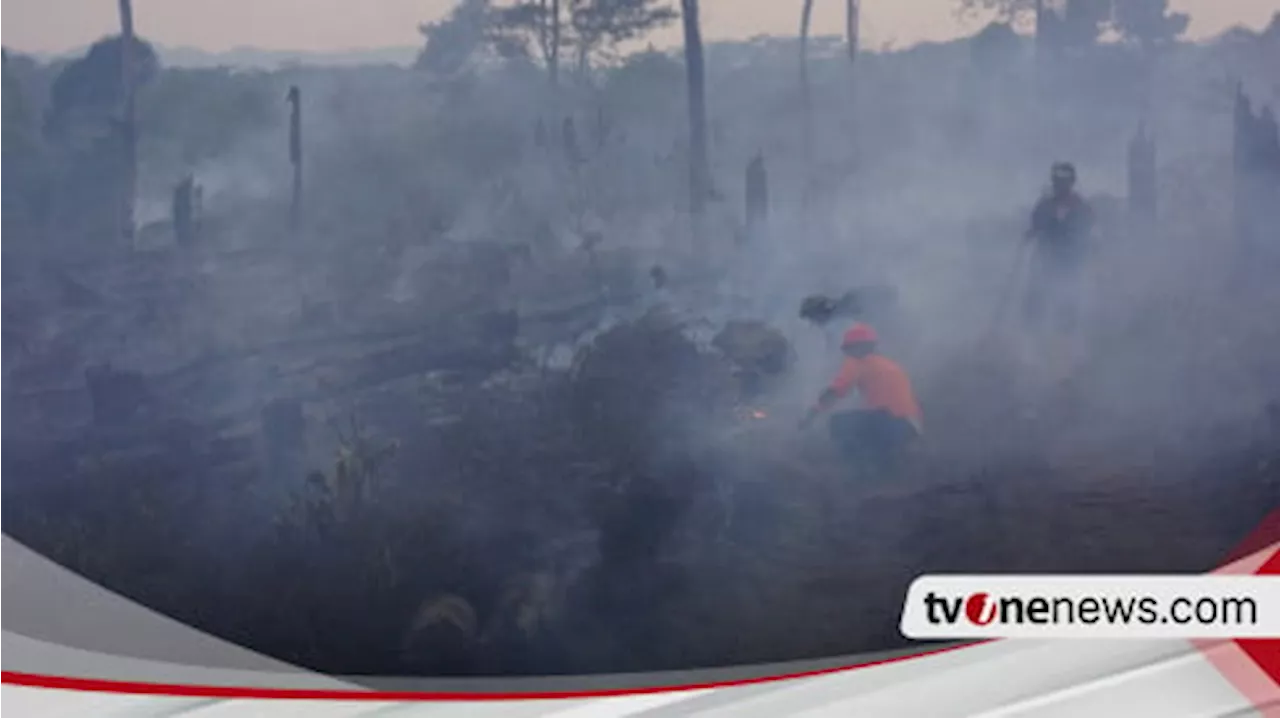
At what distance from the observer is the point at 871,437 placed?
34.3 inches

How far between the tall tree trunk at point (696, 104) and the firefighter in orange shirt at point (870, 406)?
13 centimetres

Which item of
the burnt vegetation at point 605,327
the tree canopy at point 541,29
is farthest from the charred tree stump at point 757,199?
the tree canopy at point 541,29

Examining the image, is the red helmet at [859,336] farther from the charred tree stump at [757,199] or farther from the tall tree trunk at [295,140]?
the tall tree trunk at [295,140]

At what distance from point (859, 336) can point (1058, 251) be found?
14 cm

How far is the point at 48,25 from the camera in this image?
822 mm

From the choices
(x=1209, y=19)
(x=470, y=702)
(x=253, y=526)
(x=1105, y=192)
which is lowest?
(x=470, y=702)

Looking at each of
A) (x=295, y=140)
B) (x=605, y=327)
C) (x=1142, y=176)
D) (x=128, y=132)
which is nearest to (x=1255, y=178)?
(x=1142, y=176)

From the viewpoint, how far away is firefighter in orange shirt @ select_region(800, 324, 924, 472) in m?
0.87

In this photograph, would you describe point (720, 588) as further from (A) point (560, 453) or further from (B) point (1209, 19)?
(B) point (1209, 19)

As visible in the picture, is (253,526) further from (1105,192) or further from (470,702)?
(1105,192)

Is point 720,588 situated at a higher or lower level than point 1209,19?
lower

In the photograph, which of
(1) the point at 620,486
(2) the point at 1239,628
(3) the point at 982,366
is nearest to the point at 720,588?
(1) the point at 620,486

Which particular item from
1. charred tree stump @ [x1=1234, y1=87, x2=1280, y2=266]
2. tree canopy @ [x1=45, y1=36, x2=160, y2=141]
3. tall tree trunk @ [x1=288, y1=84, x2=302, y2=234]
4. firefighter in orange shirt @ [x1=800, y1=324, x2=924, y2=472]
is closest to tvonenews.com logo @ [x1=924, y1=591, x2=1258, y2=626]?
firefighter in orange shirt @ [x1=800, y1=324, x2=924, y2=472]

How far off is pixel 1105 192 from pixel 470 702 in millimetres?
524
